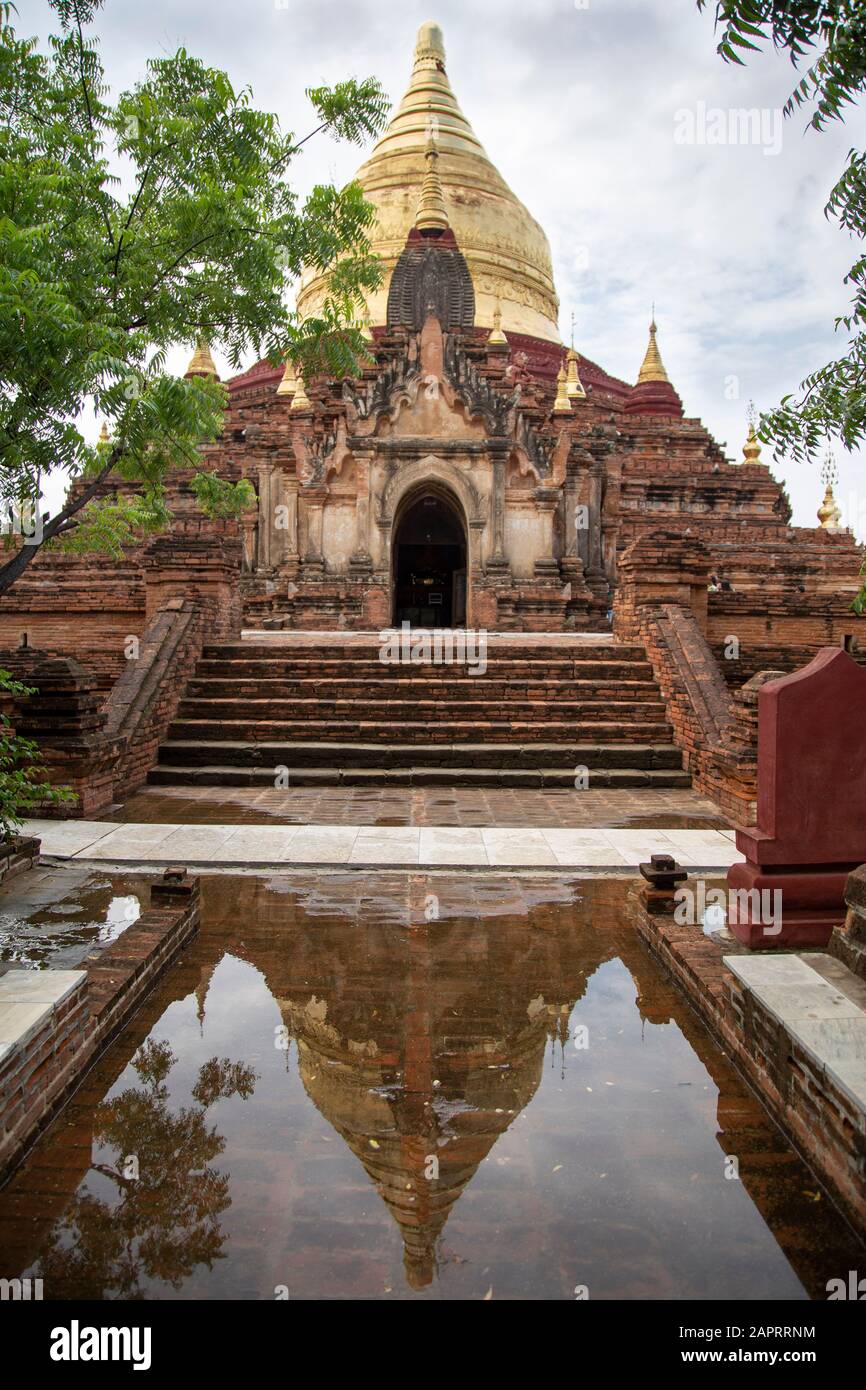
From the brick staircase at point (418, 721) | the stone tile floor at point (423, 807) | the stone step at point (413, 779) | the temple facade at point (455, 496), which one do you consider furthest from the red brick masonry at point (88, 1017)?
the temple facade at point (455, 496)

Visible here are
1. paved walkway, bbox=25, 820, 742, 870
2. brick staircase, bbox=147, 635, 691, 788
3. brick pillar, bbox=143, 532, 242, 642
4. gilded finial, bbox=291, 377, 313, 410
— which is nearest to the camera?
paved walkway, bbox=25, 820, 742, 870

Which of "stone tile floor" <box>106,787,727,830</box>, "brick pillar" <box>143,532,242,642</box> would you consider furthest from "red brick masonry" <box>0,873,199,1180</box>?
"brick pillar" <box>143,532,242,642</box>

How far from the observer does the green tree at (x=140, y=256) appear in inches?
233

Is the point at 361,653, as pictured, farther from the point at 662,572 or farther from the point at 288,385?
the point at 288,385

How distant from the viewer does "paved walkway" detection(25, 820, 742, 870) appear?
6508 mm

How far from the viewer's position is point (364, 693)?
11000 mm

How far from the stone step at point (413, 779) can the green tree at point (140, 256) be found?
255 cm

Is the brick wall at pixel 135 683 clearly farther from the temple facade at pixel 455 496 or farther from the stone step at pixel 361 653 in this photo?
the temple facade at pixel 455 496

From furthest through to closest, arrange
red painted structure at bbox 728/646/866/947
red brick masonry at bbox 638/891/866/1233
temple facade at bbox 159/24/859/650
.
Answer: temple facade at bbox 159/24/859/650 < red painted structure at bbox 728/646/866/947 < red brick masonry at bbox 638/891/866/1233

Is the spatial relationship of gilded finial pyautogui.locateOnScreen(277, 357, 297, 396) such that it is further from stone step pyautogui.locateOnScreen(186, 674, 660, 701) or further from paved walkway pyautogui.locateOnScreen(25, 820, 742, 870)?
paved walkway pyautogui.locateOnScreen(25, 820, 742, 870)

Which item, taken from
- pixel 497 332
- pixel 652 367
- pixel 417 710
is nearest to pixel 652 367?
pixel 652 367

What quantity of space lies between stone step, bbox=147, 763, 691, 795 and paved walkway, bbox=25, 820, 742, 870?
69.5 inches

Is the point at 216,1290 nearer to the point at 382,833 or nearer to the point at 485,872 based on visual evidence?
the point at 485,872
